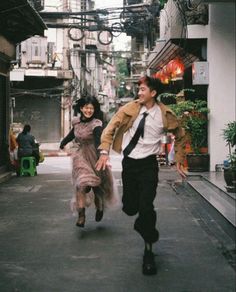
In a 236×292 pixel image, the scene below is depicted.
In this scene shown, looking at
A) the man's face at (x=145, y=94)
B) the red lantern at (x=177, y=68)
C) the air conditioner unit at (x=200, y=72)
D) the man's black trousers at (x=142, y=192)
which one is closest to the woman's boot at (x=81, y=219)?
the man's black trousers at (x=142, y=192)

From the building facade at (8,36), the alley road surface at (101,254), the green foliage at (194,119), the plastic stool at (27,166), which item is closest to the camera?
the alley road surface at (101,254)

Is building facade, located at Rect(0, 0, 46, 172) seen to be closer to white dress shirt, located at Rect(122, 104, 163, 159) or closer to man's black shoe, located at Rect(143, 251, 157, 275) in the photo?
white dress shirt, located at Rect(122, 104, 163, 159)

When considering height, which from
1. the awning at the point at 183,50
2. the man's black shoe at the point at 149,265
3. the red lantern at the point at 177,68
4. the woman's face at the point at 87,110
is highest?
the awning at the point at 183,50

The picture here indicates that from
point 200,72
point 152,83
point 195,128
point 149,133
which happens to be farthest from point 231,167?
point 200,72

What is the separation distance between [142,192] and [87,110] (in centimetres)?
215

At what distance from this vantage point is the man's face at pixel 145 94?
5.56 m

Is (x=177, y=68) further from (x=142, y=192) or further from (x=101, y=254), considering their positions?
(x=142, y=192)

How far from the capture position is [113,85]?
252 ft

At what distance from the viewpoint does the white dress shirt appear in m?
5.57

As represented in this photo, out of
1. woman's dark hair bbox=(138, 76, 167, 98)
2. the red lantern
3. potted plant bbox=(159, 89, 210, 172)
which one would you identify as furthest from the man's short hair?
the red lantern

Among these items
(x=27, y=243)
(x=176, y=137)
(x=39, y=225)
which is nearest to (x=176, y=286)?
(x=176, y=137)

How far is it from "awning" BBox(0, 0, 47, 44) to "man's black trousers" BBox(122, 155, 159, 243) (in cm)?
753

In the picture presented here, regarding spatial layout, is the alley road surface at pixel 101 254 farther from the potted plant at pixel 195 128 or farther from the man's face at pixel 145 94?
the potted plant at pixel 195 128

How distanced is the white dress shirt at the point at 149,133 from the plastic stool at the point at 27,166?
34.6 feet
